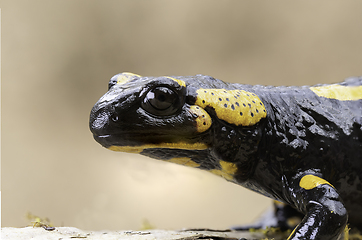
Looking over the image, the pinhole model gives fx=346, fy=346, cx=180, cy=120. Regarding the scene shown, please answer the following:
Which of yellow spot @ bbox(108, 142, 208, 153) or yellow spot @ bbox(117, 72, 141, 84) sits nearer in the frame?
yellow spot @ bbox(108, 142, 208, 153)

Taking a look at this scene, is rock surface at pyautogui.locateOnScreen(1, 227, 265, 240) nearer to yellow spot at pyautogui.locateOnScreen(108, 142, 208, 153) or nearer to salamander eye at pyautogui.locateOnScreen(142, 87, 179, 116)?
yellow spot at pyautogui.locateOnScreen(108, 142, 208, 153)

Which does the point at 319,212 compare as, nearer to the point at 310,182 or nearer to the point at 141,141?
the point at 310,182

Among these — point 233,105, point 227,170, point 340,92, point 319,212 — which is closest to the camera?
point 319,212

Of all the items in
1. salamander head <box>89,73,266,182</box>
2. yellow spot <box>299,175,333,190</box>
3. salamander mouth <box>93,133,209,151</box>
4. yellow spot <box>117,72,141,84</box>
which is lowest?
yellow spot <box>299,175,333,190</box>

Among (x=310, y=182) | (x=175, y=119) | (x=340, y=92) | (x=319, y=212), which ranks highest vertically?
(x=340, y=92)

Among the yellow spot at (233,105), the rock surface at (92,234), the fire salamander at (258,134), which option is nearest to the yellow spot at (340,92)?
the fire salamander at (258,134)

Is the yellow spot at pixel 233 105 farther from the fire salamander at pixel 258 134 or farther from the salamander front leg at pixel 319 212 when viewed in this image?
the salamander front leg at pixel 319 212

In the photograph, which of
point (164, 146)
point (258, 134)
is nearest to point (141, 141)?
point (164, 146)

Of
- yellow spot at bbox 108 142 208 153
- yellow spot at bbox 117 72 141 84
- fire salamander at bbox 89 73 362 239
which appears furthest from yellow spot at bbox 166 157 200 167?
yellow spot at bbox 117 72 141 84
